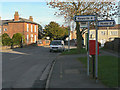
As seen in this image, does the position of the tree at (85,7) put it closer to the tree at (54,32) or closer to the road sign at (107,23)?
the road sign at (107,23)

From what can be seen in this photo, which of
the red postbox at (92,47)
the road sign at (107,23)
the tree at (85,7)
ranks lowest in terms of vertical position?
the red postbox at (92,47)

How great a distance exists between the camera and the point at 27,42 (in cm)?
5400

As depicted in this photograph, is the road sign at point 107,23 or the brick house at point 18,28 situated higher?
the brick house at point 18,28

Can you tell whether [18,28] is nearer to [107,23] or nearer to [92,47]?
[92,47]

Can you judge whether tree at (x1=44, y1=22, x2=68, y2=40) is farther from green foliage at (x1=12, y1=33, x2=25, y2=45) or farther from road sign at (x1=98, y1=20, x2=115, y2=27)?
road sign at (x1=98, y1=20, x2=115, y2=27)

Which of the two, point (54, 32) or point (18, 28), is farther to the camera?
point (54, 32)

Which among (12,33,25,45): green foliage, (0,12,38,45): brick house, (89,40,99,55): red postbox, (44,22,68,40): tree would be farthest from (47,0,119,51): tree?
(44,22,68,40): tree

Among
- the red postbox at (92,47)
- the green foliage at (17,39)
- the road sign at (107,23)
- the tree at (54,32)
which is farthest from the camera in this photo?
the tree at (54,32)

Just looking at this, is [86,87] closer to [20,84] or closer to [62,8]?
[20,84]

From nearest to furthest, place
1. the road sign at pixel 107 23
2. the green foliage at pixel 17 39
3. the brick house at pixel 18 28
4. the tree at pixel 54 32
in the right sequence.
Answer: the road sign at pixel 107 23, the green foliage at pixel 17 39, the brick house at pixel 18 28, the tree at pixel 54 32

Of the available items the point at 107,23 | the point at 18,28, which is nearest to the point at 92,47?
the point at 107,23

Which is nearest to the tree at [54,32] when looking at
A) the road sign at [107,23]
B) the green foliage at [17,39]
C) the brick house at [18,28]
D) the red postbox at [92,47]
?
the brick house at [18,28]

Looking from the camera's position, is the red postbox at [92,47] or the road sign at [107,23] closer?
the road sign at [107,23]

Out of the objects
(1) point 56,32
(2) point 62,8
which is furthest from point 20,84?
(1) point 56,32
